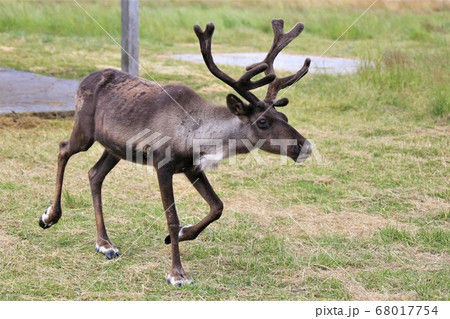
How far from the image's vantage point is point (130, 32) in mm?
10555

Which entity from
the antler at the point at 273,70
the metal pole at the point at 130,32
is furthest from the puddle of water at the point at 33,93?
the antler at the point at 273,70

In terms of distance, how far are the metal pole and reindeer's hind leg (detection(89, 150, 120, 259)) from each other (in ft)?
15.3

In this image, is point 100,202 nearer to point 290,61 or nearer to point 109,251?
point 109,251

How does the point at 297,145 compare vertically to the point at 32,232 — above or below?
above

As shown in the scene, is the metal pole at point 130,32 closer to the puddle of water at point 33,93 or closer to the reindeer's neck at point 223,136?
the puddle of water at point 33,93

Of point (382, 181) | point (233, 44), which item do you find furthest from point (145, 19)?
point (382, 181)

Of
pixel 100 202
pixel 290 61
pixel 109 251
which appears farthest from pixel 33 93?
pixel 290 61

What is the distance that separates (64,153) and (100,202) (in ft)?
1.61

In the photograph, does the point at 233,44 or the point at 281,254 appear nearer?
the point at 281,254

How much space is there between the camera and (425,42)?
17.1 metres

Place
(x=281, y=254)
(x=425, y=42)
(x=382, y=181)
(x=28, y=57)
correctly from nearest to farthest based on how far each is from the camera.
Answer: (x=281, y=254), (x=382, y=181), (x=28, y=57), (x=425, y=42)

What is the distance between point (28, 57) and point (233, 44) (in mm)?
5328
